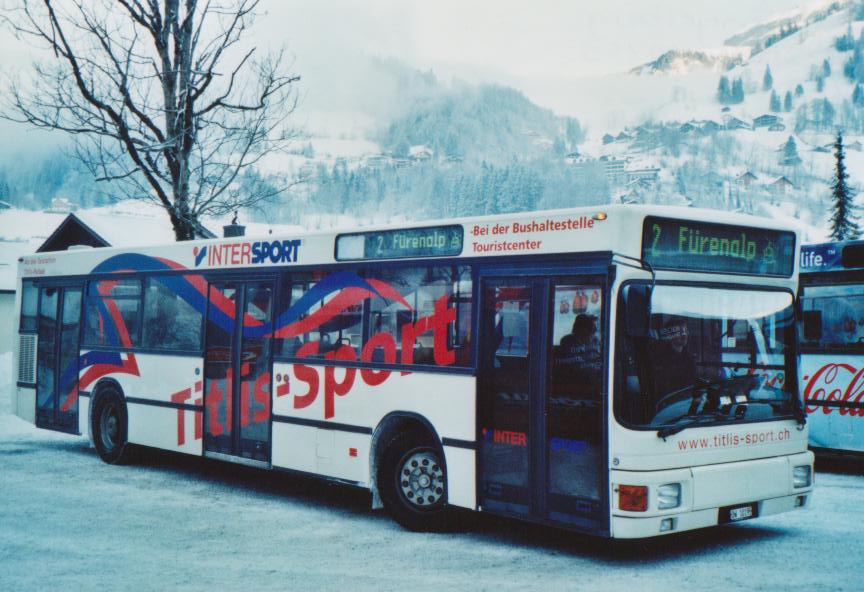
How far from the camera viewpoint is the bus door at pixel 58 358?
13.9 metres

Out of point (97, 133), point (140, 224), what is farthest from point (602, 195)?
point (97, 133)

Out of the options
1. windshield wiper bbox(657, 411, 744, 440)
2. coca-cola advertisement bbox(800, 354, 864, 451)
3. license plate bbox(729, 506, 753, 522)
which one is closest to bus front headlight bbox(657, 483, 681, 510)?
windshield wiper bbox(657, 411, 744, 440)

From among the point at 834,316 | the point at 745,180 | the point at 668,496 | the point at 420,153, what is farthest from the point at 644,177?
the point at 668,496

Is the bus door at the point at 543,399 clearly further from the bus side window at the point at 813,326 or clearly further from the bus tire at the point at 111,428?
the bus tire at the point at 111,428

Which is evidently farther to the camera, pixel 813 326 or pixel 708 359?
pixel 813 326

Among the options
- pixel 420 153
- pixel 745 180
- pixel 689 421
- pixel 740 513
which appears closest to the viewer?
pixel 689 421

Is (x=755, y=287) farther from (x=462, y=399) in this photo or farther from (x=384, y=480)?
(x=384, y=480)

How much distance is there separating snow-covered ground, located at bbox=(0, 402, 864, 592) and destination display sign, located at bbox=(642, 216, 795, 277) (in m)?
2.27

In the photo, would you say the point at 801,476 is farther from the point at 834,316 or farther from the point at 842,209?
the point at 842,209

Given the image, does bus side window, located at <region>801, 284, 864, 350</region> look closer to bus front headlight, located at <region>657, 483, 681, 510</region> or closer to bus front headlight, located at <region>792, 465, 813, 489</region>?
bus front headlight, located at <region>792, 465, 813, 489</region>

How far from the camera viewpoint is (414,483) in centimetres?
884

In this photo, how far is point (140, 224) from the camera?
4428 centimetres

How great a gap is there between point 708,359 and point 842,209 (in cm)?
5578

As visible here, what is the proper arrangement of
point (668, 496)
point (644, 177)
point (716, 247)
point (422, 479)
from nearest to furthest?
point (668, 496), point (716, 247), point (422, 479), point (644, 177)
